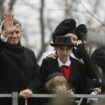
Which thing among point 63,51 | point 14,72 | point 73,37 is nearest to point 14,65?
point 14,72

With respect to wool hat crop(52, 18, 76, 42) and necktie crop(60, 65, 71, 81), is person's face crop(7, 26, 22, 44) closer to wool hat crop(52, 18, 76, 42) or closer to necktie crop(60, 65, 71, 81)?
necktie crop(60, 65, 71, 81)

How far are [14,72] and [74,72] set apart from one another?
2.53 ft

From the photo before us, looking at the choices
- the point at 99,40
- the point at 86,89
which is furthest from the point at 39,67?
the point at 99,40

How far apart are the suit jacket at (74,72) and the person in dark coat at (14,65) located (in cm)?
17

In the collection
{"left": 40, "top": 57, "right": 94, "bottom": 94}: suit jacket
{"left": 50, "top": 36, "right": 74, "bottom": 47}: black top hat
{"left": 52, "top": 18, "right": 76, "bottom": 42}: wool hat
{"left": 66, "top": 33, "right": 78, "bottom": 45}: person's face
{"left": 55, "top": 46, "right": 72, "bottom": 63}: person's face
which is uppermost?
{"left": 52, "top": 18, "right": 76, "bottom": 42}: wool hat

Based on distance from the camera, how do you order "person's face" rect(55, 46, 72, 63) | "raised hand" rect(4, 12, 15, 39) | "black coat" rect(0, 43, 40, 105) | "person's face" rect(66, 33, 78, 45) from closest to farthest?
"raised hand" rect(4, 12, 15, 39), "black coat" rect(0, 43, 40, 105), "person's face" rect(55, 46, 72, 63), "person's face" rect(66, 33, 78, 45)

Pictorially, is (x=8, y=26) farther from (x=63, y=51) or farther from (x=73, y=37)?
(x=73, y=37)

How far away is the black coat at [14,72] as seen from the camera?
464 centimetres

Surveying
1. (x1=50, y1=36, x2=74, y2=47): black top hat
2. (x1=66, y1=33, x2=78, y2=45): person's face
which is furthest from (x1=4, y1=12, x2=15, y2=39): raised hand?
(x1=66, y1=33, x2=78, y2=45): person's face

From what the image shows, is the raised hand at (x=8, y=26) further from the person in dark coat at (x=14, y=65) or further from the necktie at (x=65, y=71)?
the necktie at (x=65, y=71)

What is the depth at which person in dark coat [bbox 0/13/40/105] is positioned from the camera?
14.8 ft

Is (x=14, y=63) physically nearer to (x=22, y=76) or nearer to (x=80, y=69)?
(x=22, y=76)

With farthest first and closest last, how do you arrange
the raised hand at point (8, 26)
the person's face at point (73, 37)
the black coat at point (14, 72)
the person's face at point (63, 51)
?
the person's face at point (73, 37), the person's face at point (63, 51), the black coat at point (14, 72), the raised hand at point (8, 26)

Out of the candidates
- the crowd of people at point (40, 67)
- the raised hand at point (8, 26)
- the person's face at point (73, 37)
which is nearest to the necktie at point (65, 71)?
the crowd of people at point (40, 67)
